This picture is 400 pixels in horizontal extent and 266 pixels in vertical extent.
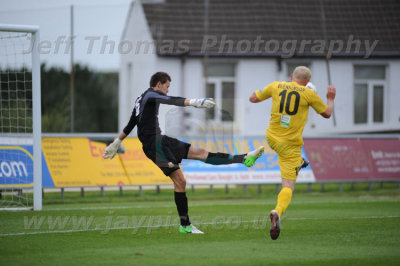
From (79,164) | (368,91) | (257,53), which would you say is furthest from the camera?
(368,91)

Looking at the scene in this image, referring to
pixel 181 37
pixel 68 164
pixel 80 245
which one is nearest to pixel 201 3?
pixel 181 37

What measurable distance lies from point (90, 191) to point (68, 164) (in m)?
1.50

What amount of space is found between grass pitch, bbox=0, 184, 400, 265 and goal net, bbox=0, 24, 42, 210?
3.00ft

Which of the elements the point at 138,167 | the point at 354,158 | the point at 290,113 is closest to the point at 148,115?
the point at 290,113

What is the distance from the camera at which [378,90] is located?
1039 inches

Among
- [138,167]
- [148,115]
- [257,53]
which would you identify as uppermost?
[257,53]

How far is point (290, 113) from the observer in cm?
887

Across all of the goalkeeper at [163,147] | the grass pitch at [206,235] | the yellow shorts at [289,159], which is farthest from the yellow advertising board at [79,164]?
the yellow shorts at [289,159]

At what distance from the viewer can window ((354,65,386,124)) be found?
2617 cm

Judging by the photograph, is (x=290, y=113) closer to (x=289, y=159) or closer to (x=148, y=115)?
(x=289, y=159)

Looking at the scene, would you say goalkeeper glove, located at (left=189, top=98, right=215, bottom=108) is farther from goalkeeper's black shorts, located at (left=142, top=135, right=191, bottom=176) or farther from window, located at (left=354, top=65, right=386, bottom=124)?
window, located at (left=354, top=65, right=386, bottom=124)

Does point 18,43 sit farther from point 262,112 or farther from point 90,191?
point 262,112

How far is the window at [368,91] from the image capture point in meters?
26.2

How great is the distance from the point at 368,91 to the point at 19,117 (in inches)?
629
